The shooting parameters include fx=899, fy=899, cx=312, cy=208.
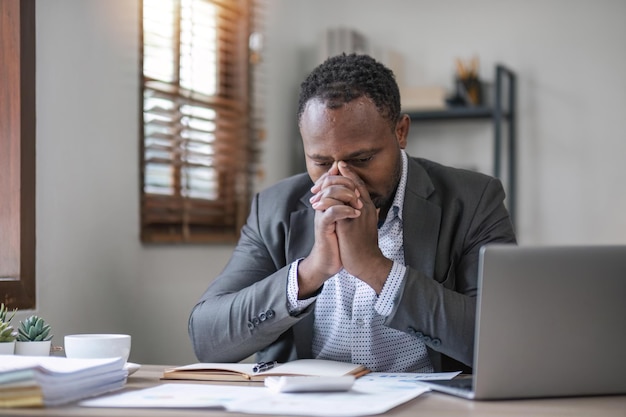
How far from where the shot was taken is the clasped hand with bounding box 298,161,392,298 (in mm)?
1727

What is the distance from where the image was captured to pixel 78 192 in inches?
92.3

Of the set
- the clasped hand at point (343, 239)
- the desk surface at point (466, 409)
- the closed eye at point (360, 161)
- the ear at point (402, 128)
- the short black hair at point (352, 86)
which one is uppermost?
the short black hair at point (352, 86)

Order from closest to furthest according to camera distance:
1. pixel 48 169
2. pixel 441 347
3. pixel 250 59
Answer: pixel 441 347, pixel 48 169, pixel 250 59

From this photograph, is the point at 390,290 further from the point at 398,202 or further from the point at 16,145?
the point at 16,145

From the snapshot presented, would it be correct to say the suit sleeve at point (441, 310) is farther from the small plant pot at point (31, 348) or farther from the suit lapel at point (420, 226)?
the small plant pot at point (31, 348)

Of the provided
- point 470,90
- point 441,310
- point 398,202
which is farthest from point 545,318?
point 470,90

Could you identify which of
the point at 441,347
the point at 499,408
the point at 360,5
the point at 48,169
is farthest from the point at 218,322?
the point at 360,5

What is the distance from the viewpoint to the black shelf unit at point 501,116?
3.70 metres

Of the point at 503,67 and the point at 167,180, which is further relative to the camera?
the point at 503,67

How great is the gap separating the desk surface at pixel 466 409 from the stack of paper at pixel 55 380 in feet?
0.06

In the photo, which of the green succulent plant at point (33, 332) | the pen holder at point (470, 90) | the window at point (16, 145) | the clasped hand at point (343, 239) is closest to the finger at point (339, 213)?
the clasped hand at point (343, 239)

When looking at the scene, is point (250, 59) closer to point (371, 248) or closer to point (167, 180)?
point (167, 180)

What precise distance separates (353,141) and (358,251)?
0.82 ft

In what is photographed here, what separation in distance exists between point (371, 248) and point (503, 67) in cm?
220
